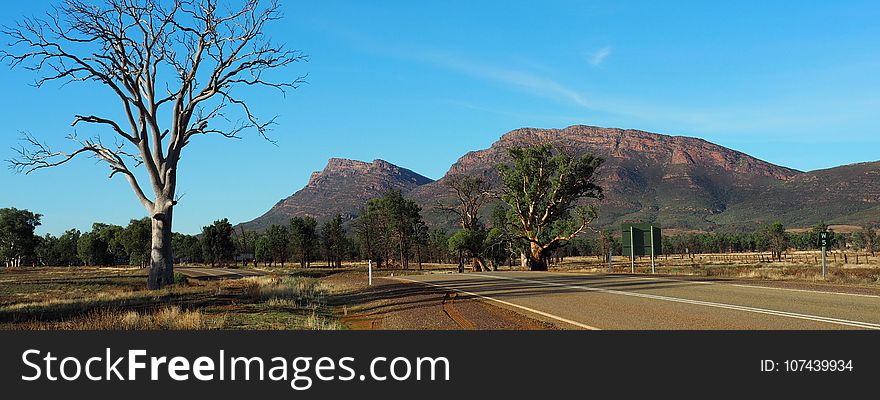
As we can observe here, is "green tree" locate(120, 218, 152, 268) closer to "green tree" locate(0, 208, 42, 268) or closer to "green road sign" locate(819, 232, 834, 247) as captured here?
"green tree" locate(0, 208, 42, 268)

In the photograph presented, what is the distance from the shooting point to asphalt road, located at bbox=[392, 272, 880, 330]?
11352 millimetres

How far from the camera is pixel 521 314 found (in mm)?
14547

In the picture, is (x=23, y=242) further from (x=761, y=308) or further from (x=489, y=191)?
(x=761, y=308)

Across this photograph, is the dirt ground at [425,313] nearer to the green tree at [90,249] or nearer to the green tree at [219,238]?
the green tree at [219,238]

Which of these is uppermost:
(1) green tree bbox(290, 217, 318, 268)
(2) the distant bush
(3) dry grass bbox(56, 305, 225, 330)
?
(1) green tree bbox(290, 217, 318, 268)

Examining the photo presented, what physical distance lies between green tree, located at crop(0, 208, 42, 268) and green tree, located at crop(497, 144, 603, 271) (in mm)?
100464

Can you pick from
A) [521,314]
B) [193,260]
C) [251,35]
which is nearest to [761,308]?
[521,314]

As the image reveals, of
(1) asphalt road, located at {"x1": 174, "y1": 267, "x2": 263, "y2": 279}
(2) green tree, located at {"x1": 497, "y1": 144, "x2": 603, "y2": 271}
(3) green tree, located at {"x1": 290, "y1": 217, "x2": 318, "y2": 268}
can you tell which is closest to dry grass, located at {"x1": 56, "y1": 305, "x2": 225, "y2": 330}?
(2) green tree, located at {"x1": 497, "y1": 144, "x2": 603, "y2": 271}

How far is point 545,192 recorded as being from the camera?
5166cm

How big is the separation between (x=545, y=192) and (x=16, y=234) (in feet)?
341

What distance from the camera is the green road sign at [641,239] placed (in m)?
37.6

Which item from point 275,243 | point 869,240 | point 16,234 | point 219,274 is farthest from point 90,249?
point 869,240

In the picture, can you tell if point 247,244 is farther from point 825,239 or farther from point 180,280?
point 825,239

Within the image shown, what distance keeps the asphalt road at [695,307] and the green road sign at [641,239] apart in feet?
52.6
